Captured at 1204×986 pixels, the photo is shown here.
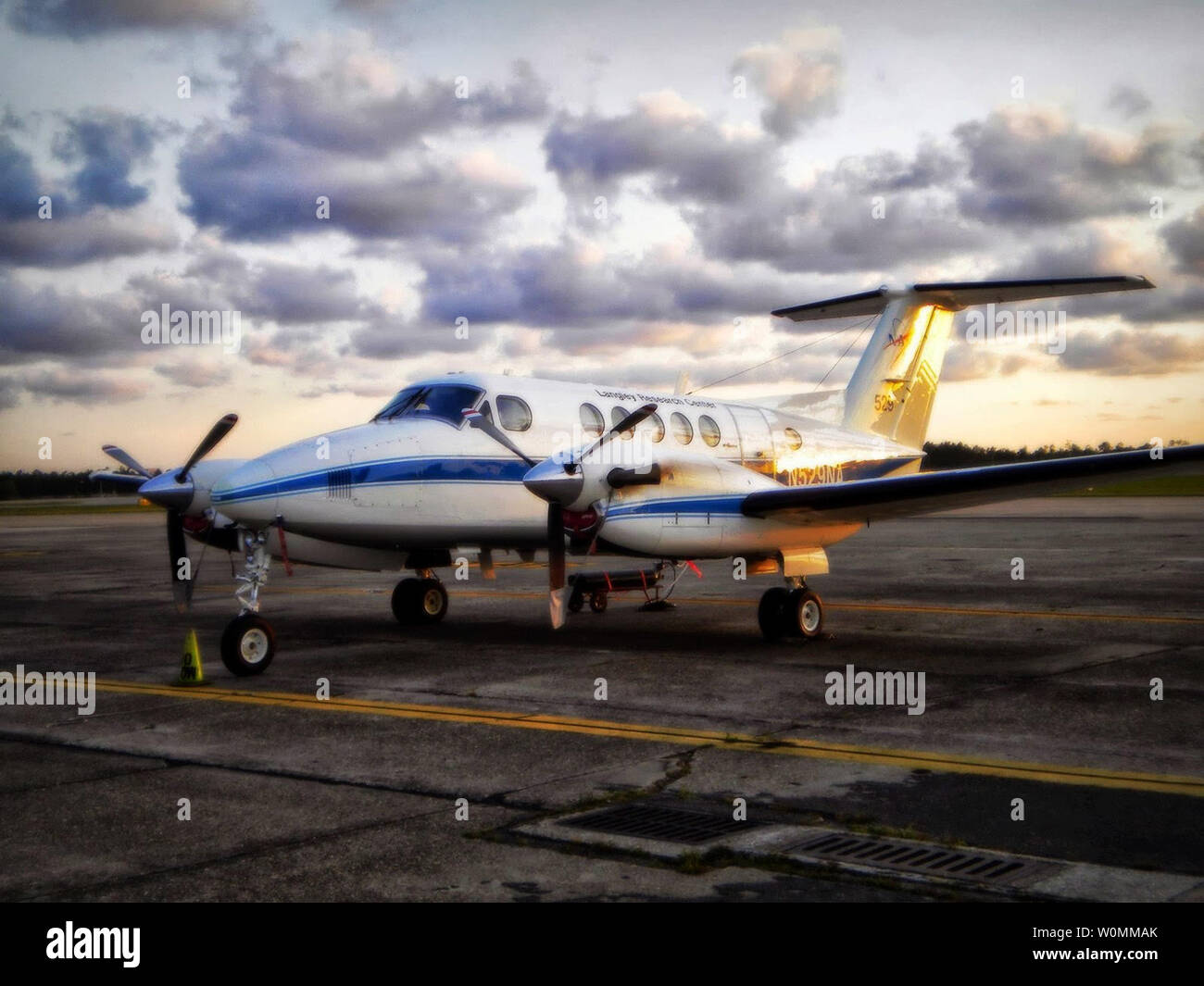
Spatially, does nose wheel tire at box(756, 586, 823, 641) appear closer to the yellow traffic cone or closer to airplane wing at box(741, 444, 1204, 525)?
airplane wing at box(741, 444, 1204, 525)

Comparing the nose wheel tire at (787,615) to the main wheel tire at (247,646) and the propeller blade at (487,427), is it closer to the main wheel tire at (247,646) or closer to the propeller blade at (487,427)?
the propeller blade at (487,427)

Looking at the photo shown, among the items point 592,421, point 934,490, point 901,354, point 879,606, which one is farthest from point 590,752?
point 901,354

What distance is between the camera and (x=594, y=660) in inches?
500

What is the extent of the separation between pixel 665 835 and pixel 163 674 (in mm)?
→ 7852

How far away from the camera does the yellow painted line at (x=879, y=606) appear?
590 inches

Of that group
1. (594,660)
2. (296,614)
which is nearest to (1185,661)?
(594,660)

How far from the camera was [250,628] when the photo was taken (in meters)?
11.9

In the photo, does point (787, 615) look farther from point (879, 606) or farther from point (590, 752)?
point (590, 752)

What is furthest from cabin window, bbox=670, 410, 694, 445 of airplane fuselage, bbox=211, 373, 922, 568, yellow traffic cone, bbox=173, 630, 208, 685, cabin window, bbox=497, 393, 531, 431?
yellow traffic cone, bbox=173, 630, 208, 685

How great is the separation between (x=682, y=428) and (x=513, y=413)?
2626 mm

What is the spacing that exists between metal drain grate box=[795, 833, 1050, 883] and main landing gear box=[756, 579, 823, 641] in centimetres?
799

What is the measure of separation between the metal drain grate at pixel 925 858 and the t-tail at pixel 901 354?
519 inches
